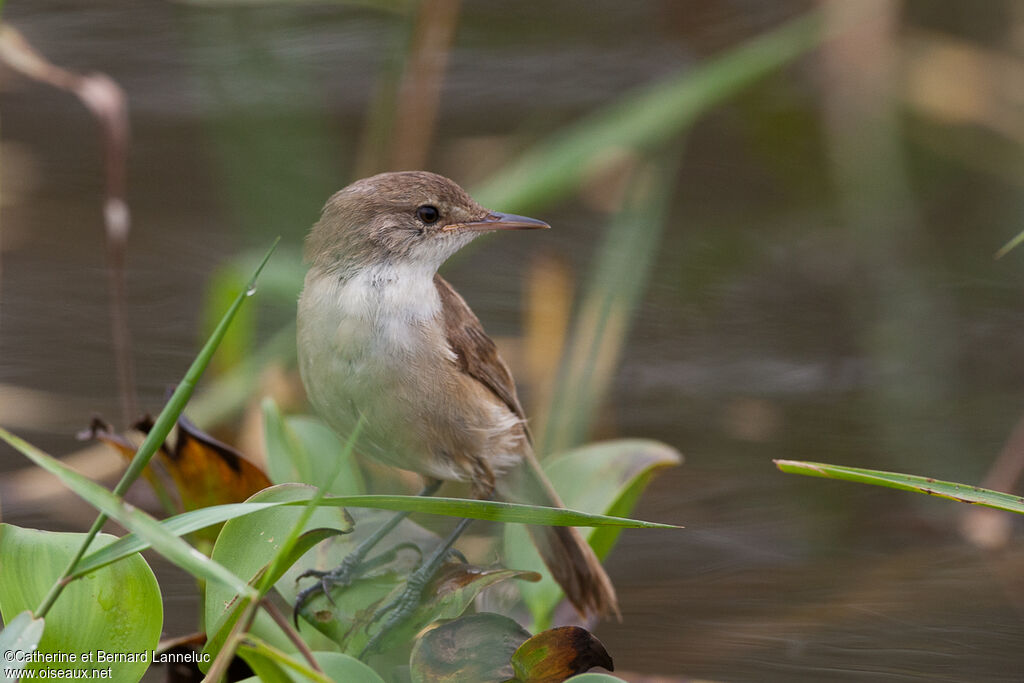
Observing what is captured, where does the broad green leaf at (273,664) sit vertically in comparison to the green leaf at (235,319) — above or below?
below

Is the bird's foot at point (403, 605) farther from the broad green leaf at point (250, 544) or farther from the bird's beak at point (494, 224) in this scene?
the bird's beak at point (494, 224)

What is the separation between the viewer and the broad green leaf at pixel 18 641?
1960mm

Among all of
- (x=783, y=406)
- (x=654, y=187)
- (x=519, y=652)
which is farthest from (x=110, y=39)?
(x=519, y=652)

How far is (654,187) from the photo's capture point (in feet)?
16.6

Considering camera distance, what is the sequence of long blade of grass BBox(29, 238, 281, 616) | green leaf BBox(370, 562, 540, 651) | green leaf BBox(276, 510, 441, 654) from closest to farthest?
long blade of grass BBox(29, 238, 281, 616) < green leaf BBox(370, 562, 540, 651) < green leaf BBox(276, 510, 441, 654)

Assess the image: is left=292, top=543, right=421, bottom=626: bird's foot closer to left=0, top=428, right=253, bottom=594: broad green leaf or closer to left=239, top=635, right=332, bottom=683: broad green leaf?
left=239, top=635, right=332, bottom=683: broad green leaf

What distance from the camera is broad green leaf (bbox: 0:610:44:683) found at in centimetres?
196

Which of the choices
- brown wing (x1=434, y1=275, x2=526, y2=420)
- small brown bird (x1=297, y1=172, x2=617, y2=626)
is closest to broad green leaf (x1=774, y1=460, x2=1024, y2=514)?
small brown bird (x1=297, y1=172, x2=617, y2=626)

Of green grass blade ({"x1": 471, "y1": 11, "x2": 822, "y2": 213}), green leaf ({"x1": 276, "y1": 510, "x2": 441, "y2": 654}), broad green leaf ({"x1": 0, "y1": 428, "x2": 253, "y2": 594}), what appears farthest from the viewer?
green grass blade ({"x1": 471, "y1": 11, "x2": 822, "y2": 213})

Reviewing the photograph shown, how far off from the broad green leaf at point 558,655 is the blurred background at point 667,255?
884 mm

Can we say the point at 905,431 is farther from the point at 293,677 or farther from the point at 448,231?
the point at 293,677

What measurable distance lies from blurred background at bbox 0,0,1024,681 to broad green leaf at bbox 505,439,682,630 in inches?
14.7

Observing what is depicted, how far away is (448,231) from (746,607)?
139 cm

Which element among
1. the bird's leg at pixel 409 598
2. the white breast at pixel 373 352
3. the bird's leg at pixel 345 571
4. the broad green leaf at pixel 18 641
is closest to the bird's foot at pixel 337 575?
the bird's leg at pixel 345 571
